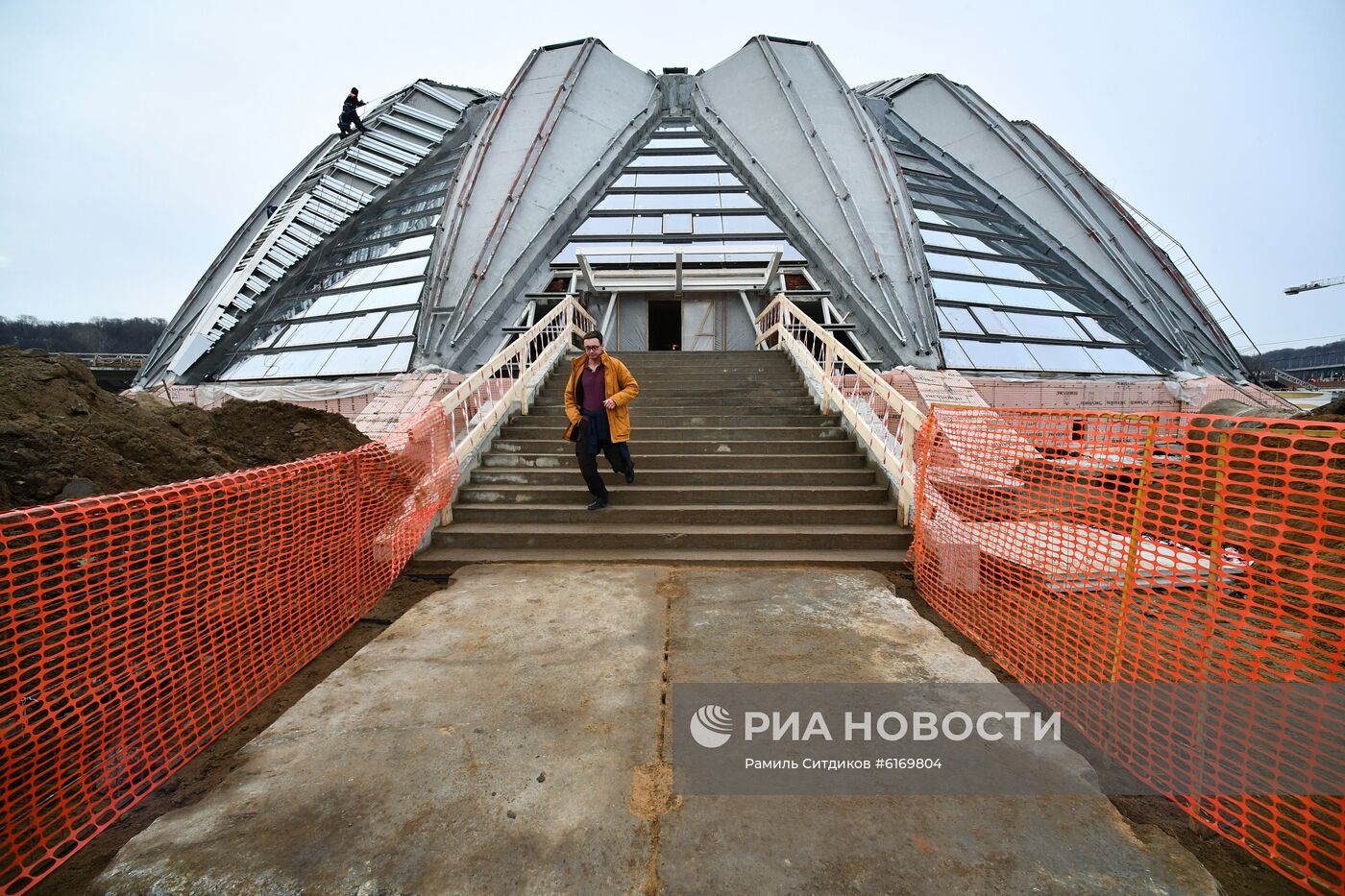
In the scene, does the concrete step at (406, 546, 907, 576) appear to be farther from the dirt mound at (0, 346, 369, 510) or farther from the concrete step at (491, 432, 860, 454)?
the dirt mound at (0, 346, 369, 510)

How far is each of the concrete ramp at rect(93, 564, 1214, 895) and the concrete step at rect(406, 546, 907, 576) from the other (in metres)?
1.60

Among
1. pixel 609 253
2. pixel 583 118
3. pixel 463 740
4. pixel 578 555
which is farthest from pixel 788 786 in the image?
pixel 583 118

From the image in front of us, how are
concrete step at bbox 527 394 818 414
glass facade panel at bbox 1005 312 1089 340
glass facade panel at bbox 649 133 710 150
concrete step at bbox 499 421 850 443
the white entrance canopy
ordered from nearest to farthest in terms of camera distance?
concrete step at bbox 499 421 850 443 → concrete step at bbox 527 394 818 414 → the white entrance canopy → glass facade panel at bbox 1005 312 1089 340 → glass facade panel at bbox 649 133 710 150

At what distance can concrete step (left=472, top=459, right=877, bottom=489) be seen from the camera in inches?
233

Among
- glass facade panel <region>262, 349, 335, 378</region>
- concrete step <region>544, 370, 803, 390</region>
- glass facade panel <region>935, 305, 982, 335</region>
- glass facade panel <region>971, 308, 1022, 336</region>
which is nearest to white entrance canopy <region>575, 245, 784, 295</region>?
glass facade panel <region>935, 305, 982, 335</region>

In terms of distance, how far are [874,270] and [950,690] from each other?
13284 millimetres

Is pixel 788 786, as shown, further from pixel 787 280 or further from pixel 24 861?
pixel 787 280

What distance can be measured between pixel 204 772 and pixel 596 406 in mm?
3815

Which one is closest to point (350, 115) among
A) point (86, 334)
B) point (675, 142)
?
point (675, 142)

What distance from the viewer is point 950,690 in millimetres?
2580

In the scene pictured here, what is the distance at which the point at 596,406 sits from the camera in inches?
207

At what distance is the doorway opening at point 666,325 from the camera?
15562 millimetres

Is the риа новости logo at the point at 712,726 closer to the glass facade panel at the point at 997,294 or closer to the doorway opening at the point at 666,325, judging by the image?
the doorway opening at the point at 666,325

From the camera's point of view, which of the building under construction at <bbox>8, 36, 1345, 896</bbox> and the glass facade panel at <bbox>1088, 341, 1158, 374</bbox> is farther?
the glass facade panel at <bbox>1088, 341, 1158, 374</bbox>
